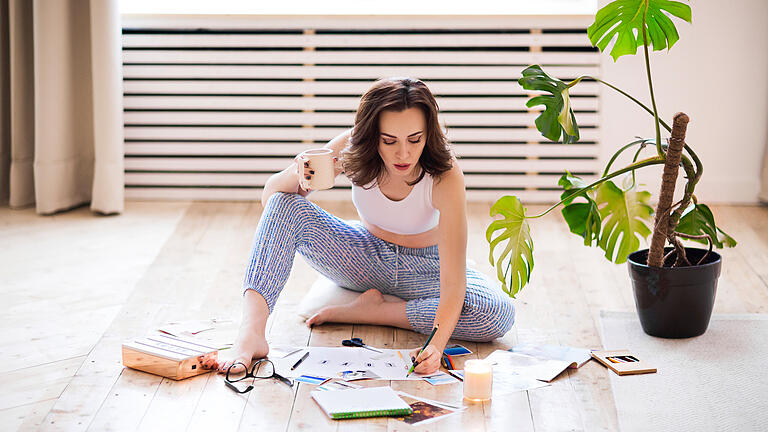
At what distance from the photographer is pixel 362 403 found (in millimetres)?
1858

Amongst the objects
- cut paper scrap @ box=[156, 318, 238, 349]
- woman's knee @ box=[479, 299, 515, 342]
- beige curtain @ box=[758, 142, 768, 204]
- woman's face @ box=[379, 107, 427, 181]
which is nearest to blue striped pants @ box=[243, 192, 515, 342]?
woman's knee @ box=[479, 299, 515, 342]

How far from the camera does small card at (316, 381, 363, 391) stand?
1951mm

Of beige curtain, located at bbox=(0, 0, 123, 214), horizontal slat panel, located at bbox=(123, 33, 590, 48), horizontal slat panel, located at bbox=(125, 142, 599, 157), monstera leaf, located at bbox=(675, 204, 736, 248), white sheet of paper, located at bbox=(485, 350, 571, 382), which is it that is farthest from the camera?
horizontal slat panel, located at bbox=(125, 142, 599, 157)

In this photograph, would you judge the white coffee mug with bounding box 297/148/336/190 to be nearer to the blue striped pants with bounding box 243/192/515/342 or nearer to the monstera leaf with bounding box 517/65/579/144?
the blue striped pants with bounding box 243/192/515/342

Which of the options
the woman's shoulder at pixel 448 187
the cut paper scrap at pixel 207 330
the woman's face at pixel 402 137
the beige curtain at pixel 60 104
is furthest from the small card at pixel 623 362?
the beige curtain at pixel 60 104

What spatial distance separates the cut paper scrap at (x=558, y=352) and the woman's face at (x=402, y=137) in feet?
1.83

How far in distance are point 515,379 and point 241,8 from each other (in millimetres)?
2276

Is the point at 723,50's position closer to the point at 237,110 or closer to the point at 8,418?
the point at 237,110

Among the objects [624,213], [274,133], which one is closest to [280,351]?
[624,213]

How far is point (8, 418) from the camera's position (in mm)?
1830

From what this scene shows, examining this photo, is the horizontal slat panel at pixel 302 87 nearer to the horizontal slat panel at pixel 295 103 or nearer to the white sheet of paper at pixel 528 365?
the horizontal slat panel at pixel 295 103

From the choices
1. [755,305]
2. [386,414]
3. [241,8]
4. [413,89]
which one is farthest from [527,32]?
[386,414]

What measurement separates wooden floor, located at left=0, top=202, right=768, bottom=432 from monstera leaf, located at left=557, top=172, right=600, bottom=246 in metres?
0.28

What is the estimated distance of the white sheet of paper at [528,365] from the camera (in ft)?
6.73
